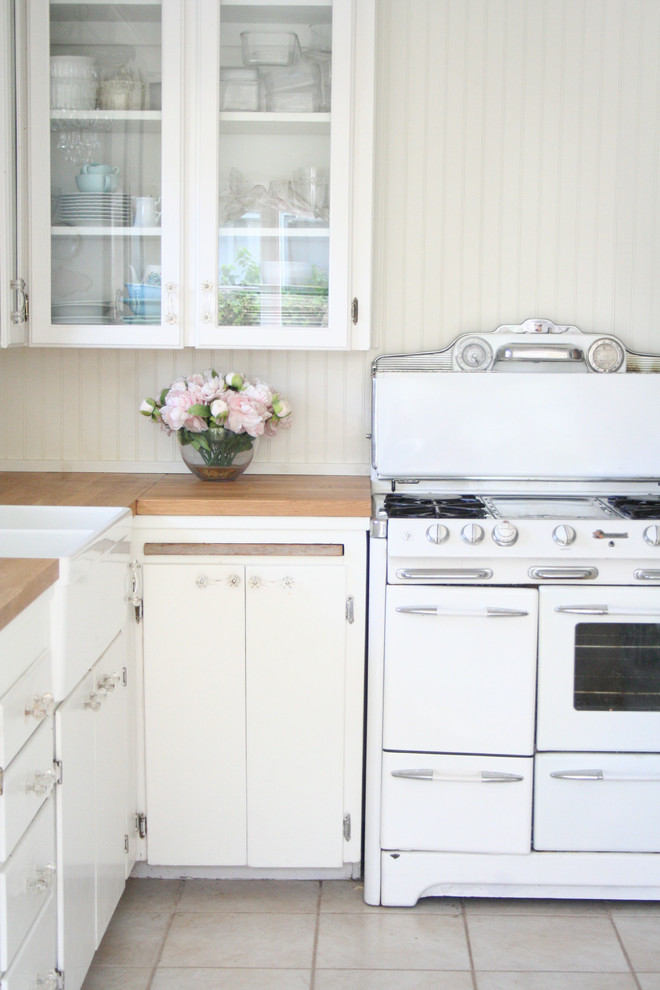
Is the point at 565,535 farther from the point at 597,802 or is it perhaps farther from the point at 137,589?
the point at 137,589

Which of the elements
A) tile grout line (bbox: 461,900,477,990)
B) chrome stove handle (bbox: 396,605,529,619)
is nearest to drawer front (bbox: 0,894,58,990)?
tile grout line (bbox: 461,900,477,990)

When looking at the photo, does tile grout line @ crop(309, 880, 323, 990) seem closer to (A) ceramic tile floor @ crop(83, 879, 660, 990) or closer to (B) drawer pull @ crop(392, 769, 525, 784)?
(A) ceramic tile floor @ crop(83, 879, 660, 990)

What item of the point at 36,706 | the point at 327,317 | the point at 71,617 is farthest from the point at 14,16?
the point at 36,706

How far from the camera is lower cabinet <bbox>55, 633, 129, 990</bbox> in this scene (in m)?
1.86

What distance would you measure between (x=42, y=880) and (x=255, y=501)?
3.29 feet

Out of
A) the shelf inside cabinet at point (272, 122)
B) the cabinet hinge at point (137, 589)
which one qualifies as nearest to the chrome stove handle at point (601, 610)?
the cabinet hinge at point (137, 589)

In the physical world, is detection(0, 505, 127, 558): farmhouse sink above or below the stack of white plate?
below

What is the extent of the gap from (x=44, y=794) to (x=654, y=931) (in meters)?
1.45

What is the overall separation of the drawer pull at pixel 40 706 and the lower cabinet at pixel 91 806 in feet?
0.16

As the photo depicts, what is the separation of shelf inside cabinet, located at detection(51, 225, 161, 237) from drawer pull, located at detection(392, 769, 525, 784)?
4.69 ft

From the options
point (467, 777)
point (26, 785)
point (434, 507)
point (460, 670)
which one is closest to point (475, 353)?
point (434, 507)

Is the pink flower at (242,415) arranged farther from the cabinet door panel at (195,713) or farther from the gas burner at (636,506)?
the gas burner at (636,506)

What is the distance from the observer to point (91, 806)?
2059 mm

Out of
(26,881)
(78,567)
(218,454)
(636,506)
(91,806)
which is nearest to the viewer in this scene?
(26,881)
